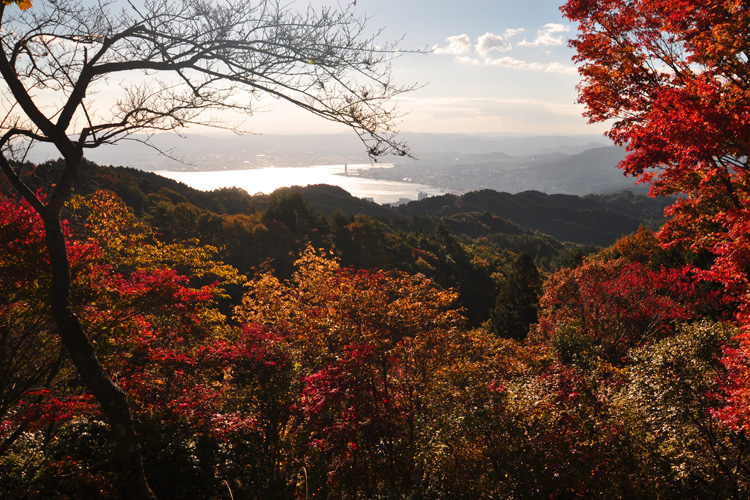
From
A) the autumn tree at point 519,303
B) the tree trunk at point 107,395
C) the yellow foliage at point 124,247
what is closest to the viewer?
the tree trunk at point 107,395

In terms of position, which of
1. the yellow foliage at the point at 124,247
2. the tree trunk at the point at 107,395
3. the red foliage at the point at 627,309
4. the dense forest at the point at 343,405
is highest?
the yellow foliage at the point at 124,247

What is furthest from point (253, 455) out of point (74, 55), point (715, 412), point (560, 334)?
point (560, 334)

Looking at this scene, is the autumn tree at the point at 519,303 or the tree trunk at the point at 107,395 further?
the autumn tree at the point at 519,303

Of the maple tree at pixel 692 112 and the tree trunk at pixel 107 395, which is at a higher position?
the maple tree at pixel 692 112

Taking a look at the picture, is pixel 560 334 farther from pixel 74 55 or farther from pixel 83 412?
pixel 74 55

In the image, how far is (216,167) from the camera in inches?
5162

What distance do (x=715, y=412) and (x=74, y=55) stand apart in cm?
1021

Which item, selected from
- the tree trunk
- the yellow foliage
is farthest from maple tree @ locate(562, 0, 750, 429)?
the yellow foliage

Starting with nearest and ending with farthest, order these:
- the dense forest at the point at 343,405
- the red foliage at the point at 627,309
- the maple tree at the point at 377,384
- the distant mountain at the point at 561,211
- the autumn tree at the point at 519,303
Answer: the dense forest at the point at 343,405 → the maple tree at the point at 377,384 → the red foliage at the point at 627,309 → the autumn tree at the point at 519,303 → the distant mountain at the point at 561,211

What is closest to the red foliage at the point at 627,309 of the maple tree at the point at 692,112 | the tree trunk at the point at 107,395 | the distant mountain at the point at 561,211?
the maple tree at the point at 692,112

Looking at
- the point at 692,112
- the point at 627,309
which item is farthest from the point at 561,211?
the point at 692,112

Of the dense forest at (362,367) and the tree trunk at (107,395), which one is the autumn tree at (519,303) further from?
the tree trunk at (107,395)

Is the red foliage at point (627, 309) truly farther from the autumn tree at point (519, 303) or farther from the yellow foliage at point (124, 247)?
the yellow foliage at point (124, 247)

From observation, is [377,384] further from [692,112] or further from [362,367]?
[692,112]
